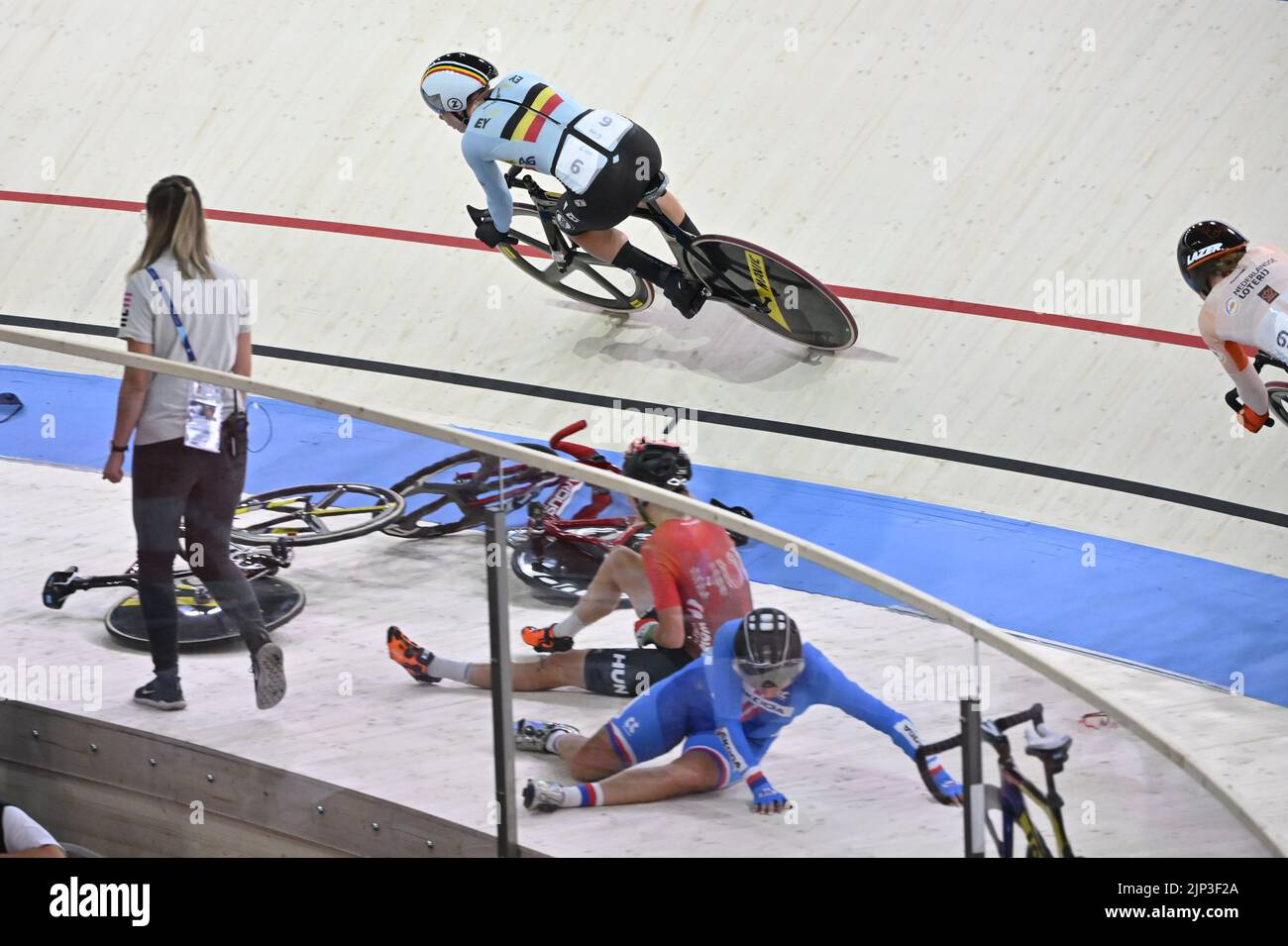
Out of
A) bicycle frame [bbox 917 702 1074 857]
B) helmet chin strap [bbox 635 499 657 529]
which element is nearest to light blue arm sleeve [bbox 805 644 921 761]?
bicycle frame [bbox 917 702 1074 857]

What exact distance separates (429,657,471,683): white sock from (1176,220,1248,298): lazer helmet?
289 centimetres

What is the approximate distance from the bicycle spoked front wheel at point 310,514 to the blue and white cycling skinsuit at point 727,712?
2.35 ft

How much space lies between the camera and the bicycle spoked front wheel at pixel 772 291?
6.02 metres

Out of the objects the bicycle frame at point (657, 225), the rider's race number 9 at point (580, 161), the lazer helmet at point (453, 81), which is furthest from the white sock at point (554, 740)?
the lazer helmet at point (453, 81)

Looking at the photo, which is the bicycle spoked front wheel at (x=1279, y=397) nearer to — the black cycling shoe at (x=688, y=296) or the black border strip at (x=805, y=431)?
the black border strip at (x=805, y=431)

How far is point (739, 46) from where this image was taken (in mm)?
7656

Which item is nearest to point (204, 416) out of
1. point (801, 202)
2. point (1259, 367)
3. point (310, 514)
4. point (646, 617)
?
point (310, 514)

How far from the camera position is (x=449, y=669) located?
3.17 metres

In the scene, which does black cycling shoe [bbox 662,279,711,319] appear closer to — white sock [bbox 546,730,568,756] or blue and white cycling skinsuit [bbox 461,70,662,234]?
blue and white cycling skinsuit [bbox 461,70,662,234]

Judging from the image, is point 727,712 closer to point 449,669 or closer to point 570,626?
point 570,626

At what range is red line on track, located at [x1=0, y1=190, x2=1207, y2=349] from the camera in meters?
6.30

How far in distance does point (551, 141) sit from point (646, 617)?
10.4 ft
